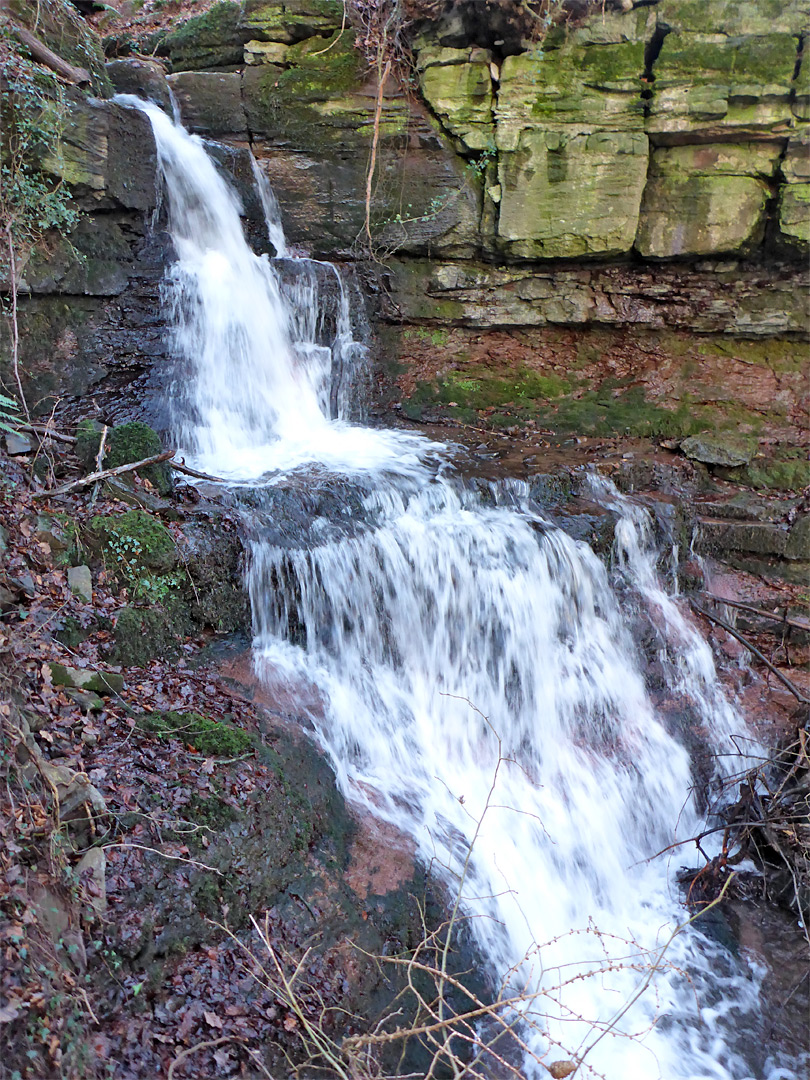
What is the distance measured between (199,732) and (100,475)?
2.25 metres

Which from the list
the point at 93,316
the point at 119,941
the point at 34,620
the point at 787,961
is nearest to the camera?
the point at 119,941

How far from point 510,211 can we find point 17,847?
7867 millimetres

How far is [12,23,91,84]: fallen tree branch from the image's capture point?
6.70 meters

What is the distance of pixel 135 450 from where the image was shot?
5816mm

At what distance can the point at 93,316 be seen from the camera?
7.66 m

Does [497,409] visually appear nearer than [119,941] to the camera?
No

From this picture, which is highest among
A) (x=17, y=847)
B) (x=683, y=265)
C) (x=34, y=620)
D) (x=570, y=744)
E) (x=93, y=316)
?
(x=683, y=265)

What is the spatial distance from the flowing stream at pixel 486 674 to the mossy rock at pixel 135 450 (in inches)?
32.8

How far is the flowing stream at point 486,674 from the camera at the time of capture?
441cm

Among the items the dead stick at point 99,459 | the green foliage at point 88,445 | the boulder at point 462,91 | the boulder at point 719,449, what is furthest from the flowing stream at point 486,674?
the boulder at point 462,91

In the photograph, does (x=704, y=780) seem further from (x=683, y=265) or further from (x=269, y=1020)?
(x=683, y=265)

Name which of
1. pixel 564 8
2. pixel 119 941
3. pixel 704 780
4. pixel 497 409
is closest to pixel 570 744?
pixel 704 780

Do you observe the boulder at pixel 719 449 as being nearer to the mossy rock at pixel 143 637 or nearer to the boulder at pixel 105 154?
the mossy rock at pixel 143 637

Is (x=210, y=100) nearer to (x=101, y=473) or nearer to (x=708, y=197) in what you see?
(x=101, y=473)
